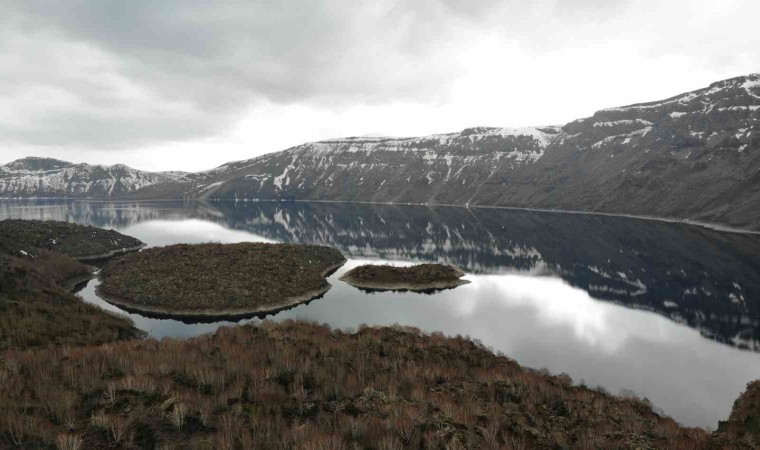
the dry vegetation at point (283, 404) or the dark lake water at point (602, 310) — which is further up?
the dry vegetation at point (283, 404)

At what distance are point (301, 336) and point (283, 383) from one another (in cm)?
860

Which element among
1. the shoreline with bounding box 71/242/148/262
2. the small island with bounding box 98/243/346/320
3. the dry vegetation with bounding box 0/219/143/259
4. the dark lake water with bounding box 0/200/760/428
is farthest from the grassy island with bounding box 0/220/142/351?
the dry vegetation with bounding box 0/219/143/259

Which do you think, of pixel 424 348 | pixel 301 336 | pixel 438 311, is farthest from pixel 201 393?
pixel 438 311

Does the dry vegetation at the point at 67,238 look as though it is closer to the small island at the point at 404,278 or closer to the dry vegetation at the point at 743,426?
the small island at the point at 404,278

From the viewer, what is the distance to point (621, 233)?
113500mm

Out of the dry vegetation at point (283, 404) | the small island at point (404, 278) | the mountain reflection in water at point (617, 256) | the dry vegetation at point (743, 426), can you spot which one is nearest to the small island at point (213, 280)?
the small island at point (404, 278)

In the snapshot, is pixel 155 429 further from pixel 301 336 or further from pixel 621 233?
pixel 621 233

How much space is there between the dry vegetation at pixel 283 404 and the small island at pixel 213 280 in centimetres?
2767

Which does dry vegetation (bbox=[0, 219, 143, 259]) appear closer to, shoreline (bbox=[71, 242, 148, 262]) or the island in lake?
shoreline (bbox=[71, 242, 148, 262])

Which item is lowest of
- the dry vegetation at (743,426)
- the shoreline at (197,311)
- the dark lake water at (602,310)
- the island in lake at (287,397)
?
the shoreline at (197,311)

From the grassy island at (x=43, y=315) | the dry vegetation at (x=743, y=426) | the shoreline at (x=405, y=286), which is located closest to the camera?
the dry vegetation at (x=743, y=426)

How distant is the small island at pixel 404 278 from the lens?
55719mm

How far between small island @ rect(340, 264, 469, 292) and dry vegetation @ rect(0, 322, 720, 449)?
37705mm

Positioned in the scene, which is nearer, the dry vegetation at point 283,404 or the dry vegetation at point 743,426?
the dry vegetation at point 283,404
